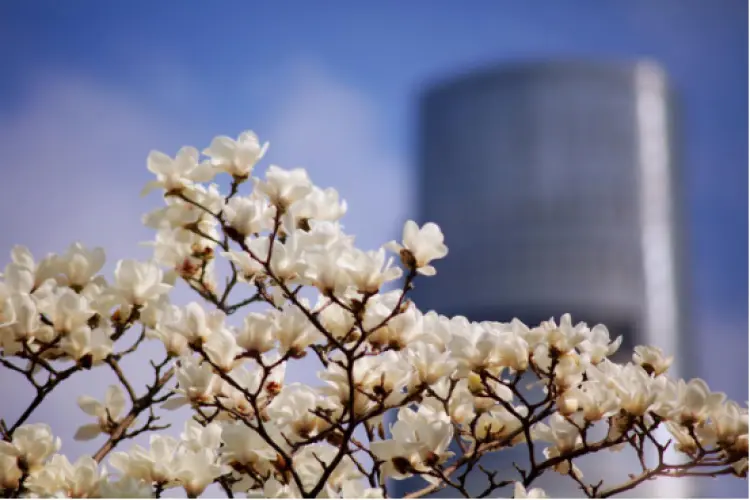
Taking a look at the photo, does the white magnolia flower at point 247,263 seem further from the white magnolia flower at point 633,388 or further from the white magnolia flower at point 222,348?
the white magnolia flower at point 633,388

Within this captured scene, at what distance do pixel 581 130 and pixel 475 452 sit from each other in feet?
72.3

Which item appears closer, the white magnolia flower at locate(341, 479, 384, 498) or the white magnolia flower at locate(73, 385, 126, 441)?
the white magnolia flower at locate(341, 479, 384, 498)

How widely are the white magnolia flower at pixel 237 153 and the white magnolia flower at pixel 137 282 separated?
0.44ft

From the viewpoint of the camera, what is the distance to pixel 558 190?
21734mm

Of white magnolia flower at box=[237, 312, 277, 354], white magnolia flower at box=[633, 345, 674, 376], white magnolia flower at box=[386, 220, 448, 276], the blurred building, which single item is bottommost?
white magnolia flower at box=[633, 345, 674, 376]

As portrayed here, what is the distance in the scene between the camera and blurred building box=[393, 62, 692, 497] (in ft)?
69.9

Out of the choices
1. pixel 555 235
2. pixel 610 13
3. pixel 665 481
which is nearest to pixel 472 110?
pixel 555 235

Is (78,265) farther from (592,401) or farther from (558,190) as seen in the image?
(558,190)

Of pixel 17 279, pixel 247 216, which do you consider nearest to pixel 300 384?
pixel 247 216

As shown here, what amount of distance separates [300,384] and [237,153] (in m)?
0.25

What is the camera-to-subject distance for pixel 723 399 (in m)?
0.88

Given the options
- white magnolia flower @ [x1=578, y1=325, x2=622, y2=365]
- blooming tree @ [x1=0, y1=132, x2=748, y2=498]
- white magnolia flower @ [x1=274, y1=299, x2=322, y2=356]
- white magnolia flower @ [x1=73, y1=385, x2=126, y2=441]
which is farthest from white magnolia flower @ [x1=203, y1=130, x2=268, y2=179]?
white magnolia flower @ [x1=578, y1=325, x2=622, y2=365]

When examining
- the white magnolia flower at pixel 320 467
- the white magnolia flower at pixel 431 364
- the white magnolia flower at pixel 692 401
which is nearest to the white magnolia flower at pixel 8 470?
the white magnolia flower at pixel 320 467

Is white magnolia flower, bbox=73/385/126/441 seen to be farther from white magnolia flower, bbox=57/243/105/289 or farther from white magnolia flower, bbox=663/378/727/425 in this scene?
white magnolia flower, bbox=663/378/727/425
